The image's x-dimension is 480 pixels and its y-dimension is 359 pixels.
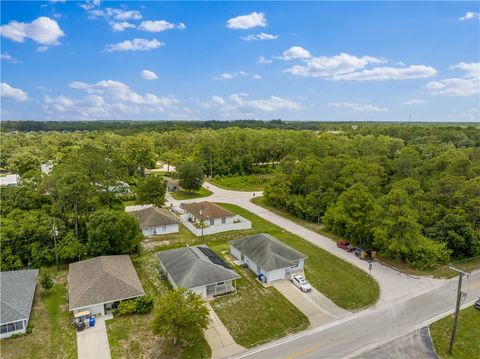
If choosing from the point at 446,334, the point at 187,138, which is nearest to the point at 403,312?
the point at 446,334

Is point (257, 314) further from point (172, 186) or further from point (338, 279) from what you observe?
point (172, 186)

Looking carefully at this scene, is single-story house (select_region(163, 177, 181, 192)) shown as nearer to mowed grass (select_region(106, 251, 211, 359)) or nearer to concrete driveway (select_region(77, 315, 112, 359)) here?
mowed grass (select_region(106, 251, 211, 359))

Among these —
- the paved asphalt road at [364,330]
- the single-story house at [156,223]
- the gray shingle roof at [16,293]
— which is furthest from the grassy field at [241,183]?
the gray shingle roof at [16,293]

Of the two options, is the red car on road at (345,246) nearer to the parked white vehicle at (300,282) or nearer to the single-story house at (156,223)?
the parked white vehicle at (300,282)

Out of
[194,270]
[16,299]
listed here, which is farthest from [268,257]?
[16,299]

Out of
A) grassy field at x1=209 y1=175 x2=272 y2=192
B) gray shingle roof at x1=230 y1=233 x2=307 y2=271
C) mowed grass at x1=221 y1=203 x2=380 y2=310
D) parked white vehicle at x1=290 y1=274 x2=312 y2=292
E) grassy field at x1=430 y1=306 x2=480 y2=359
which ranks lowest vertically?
grassy field at x1=430 y1=306 x2=480 y2=359

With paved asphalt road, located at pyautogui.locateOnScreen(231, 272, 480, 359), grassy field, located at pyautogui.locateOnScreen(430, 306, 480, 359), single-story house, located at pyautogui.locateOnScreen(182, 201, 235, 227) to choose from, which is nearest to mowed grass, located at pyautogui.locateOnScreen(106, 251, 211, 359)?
paved asphalt road, located at pyautogui.locateOnScreen(231, 272, 480, 359)

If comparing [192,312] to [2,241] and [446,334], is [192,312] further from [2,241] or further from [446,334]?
[2,241]
